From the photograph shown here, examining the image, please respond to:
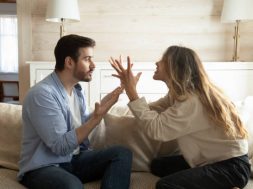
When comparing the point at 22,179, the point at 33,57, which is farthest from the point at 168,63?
the point at 33,57

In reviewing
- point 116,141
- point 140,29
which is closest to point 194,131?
point 116,141

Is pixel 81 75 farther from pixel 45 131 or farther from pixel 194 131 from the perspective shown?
pixel 194 131

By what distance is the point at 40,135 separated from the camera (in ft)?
4.91

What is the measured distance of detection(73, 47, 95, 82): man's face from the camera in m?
1.70

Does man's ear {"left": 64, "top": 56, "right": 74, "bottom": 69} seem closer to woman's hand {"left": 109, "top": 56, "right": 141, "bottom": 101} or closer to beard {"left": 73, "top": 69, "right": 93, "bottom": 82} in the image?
beard {"left": 73, "top": 69, "right": 93, "bottom": 82}

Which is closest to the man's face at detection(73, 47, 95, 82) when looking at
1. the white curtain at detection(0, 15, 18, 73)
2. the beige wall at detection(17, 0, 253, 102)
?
the beige wall at detection(17, 0, 253, 102)

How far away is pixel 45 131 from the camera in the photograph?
58.1 inches

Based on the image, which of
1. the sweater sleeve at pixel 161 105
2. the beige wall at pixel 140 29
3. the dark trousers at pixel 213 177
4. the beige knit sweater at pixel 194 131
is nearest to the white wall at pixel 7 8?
the beige wall at pixel 140 29

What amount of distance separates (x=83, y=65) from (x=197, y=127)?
25.0 inches

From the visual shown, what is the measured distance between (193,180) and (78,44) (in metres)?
0.84

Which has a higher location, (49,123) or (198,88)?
(198,88)

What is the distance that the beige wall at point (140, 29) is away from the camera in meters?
3.35

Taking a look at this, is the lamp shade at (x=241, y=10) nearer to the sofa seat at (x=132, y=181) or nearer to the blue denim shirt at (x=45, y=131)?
the sofa seat at (x=132, y=181)

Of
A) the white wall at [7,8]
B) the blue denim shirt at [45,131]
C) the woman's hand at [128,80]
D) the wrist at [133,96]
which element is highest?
Answer: the white wall at [7,8]
